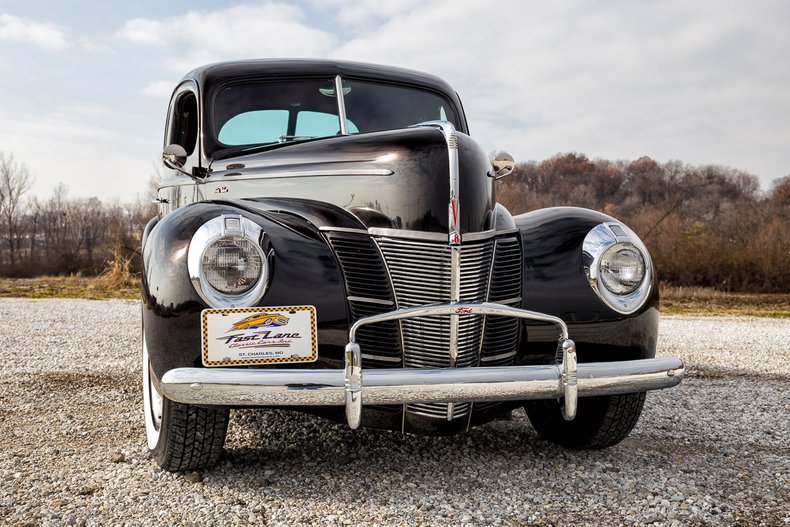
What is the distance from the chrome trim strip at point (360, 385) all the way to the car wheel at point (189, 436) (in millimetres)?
314

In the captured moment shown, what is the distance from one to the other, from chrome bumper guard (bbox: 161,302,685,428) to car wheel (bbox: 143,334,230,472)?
29 centimetres

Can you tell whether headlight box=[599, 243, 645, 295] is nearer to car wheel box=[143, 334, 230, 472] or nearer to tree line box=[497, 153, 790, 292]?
car wheel box=[143, 334, 230, 472]

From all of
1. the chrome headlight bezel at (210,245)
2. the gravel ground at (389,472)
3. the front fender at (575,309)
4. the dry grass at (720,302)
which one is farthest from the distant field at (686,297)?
the chrome headlight bezel at (210,245)

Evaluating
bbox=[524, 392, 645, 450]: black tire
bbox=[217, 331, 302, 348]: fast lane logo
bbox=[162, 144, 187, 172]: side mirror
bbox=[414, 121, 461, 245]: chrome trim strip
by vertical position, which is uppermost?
bbox=[162, 144, 187, 172]: side mirror

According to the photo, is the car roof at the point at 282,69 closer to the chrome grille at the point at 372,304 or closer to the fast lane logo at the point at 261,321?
the chrome grille at the point at 372,304

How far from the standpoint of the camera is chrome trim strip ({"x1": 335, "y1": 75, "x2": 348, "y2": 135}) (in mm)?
3827

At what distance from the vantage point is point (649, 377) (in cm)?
270

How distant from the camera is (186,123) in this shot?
4.34 meters

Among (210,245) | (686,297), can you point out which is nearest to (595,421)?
(210,245)

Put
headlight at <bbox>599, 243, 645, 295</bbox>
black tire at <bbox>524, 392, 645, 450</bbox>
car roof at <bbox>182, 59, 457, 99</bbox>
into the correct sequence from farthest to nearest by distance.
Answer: car roof at <bbox>182, 59, 457, 99</bbox>, black tire at <bbox>524, 392, 645, 450</bbox>, headlight at <bbox>599, 243, 645, 295</bbox>

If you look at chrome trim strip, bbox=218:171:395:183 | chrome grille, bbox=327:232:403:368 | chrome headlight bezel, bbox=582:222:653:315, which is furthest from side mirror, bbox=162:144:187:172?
chrome headlight bezel, bbox=582:222:653:315

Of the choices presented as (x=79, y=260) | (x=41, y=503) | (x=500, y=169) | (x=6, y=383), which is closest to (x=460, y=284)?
(x=500, y=169)

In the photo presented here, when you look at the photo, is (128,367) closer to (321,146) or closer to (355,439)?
(355,439)

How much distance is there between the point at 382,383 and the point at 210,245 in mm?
834
